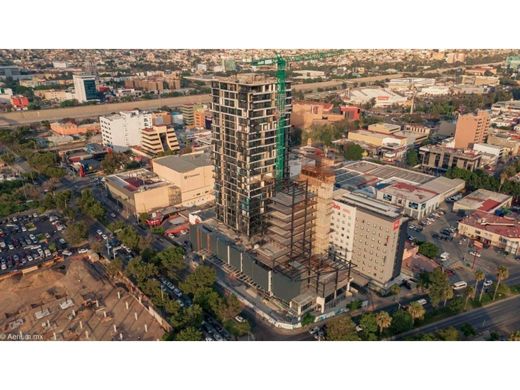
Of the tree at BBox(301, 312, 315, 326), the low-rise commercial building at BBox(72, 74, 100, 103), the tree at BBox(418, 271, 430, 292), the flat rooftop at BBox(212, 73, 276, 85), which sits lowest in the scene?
the tree at BBox(301, 312, 315, 326)

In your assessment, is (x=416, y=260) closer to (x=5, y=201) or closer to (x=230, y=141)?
(x=230, y=141)

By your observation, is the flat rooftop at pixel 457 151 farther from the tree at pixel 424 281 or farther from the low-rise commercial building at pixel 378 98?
the low-rise commercial building at pixel 378 98

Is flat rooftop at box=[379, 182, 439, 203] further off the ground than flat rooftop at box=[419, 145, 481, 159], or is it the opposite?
flat rooftop at box=[419, 145, 481, 159]

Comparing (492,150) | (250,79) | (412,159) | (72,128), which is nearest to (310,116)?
(412,159)

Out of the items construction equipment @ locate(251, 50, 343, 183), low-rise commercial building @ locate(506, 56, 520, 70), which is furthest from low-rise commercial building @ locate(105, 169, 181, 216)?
low-rise commercial building @ locate(506, 56, 520, 70)

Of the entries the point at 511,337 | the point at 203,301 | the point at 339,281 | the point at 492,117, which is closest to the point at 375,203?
the point at 339,281

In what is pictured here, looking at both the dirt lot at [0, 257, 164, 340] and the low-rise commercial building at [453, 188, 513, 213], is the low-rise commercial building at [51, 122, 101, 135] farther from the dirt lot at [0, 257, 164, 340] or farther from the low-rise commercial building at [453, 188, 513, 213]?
the low-rise commercial building at [453, 188, 513, 213]
